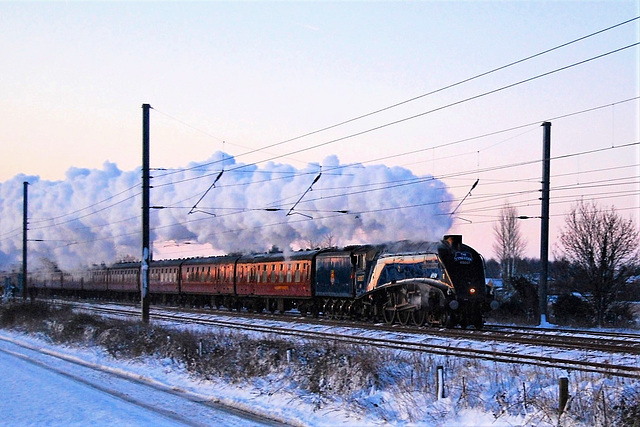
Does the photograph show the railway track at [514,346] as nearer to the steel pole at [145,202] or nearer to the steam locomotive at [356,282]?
the steam locomotive at [356,282]

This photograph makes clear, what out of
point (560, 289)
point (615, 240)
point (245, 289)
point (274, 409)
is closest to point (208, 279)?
point (245, 289)

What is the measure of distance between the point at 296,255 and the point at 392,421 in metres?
22.5

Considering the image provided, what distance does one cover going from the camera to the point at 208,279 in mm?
41875

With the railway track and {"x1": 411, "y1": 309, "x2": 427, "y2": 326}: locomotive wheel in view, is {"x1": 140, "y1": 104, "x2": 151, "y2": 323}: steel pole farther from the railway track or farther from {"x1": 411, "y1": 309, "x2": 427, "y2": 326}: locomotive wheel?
{"x1": 411, "y1": 309, "x2": 427, "y2": 326}: locomotive wheel

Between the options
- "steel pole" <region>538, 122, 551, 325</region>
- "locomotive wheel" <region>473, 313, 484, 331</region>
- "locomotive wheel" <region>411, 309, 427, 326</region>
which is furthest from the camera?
"steel pole" <region>538, 122, 551, 325</region>

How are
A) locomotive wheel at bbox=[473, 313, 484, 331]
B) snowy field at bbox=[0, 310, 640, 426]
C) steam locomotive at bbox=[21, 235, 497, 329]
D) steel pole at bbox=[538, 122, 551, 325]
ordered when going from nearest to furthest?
snowy field at bbox=[0, 310, 640, 426], steam locomotive at bbox=[21, 235, 497, 329], locomotive wheel at bbox=[473, 313, 484, 331], steel pole at bbox=[538, 122, 551, 325]

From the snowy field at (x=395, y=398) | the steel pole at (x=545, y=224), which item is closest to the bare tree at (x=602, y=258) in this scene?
the steel pole at (x=545, y=224)

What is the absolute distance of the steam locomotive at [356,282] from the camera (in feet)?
77.8

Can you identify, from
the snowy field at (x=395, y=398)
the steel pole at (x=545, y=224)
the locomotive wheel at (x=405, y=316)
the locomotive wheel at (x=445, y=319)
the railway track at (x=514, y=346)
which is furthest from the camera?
the steel pole at (x=545, y=224)

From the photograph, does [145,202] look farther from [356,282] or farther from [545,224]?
[545,224]

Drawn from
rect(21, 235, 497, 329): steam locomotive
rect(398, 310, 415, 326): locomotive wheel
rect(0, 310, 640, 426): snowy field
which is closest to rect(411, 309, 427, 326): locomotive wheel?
rect(21, 235, 497, 329): steam locomotive

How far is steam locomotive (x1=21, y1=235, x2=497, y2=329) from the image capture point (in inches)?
934

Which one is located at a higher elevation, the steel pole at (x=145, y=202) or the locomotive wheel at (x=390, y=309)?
the steel pole at (x=145, y=202)

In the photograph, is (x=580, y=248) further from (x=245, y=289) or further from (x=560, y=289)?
(x=245, y=289)
